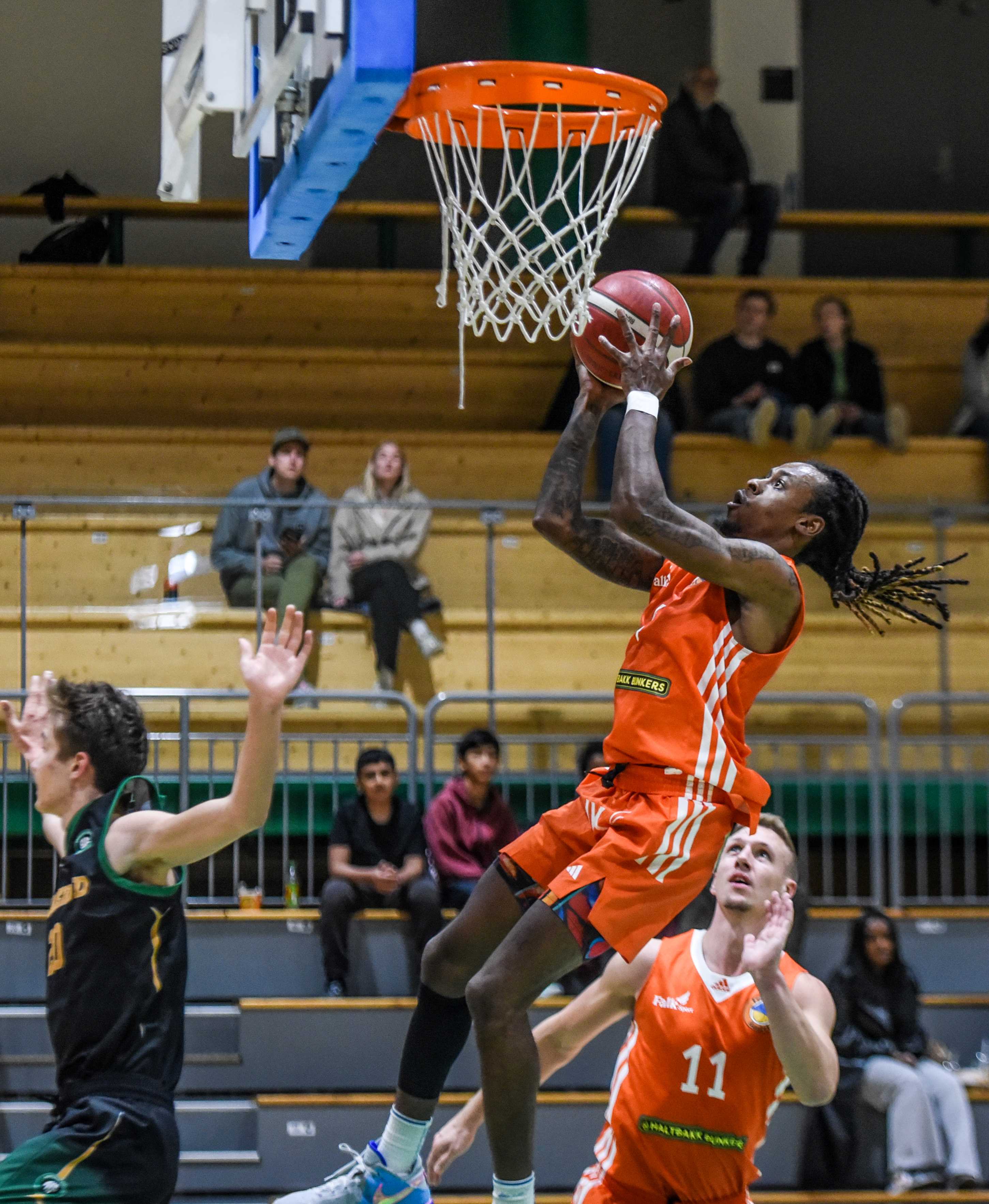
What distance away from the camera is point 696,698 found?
13.8 ft

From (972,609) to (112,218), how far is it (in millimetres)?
6437

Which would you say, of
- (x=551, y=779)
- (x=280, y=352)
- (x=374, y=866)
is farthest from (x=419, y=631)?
(x=280, y=352)

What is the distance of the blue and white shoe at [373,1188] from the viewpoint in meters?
4.39

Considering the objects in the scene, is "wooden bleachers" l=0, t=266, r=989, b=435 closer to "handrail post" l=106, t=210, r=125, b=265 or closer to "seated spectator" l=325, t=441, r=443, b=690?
"handrail post" l=106, t=210, r=125, b=265

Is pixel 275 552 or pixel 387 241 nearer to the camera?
pixel 275 552

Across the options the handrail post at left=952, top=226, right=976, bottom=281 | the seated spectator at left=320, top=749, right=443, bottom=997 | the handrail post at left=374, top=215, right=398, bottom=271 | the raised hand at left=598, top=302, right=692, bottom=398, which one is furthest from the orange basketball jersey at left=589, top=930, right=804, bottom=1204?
the handrail post at left=952, top=226, right=976, bottom=281

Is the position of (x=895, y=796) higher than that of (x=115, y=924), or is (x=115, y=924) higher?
(x=115, y=924)

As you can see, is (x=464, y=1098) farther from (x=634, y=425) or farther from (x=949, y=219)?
(x=949, y=219)

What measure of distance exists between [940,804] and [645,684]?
5.33 meters

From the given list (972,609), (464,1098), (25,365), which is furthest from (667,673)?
(25,365)

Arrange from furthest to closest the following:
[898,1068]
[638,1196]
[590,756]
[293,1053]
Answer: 1. [590,756]
2. [293,1053]
3. [898,1068]
4. [638,1196]

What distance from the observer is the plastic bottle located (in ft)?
27.0

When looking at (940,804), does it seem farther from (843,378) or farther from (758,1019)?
(758,1019)

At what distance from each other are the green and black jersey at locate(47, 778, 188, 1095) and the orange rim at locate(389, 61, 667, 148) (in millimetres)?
1947
